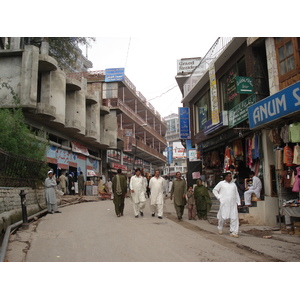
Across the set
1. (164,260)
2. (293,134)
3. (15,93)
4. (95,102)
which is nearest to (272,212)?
(293,134)

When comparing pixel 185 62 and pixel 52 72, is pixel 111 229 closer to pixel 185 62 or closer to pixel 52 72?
pixel 52 72

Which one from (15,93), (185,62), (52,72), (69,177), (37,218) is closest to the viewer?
(37,218)

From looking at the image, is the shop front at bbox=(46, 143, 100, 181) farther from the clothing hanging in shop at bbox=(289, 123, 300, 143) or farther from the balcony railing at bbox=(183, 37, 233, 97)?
the clothing hanging in shop at bbox=(289, 123, 300, 143)

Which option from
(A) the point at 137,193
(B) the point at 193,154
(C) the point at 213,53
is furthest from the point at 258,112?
(B) the point at 193,154

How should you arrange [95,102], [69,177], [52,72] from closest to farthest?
[52,72], [69,177], [95,102]

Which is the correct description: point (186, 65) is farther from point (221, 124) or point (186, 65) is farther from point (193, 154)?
point (221, 124)

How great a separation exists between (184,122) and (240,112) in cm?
814

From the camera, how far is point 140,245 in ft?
18.8

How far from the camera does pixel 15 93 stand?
57.1ft

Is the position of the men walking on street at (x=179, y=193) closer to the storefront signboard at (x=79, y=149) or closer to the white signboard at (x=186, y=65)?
the white signboard at (x=186, y=65)
